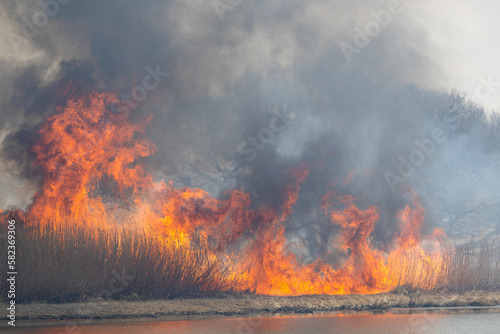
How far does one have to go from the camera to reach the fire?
83.5ft

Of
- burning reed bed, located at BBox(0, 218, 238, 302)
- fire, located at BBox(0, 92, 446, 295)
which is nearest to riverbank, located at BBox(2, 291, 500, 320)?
burning reed bed, located at BBox(0, 218, 238, 302)

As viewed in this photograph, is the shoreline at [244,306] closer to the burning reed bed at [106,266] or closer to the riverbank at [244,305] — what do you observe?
the riverbank at [244,305]

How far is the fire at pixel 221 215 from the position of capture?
83.5ft

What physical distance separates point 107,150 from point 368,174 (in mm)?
13904

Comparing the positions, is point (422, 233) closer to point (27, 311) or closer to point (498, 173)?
point (498, 173)

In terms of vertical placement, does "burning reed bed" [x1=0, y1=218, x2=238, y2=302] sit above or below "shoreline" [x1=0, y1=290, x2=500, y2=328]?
above

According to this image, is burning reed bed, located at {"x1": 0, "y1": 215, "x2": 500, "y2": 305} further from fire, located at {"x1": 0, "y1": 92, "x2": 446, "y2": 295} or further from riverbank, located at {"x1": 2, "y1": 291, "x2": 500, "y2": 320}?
riverbank, located at {"x1": 2, "y1": 291, "x2": 500, "y2": 320}

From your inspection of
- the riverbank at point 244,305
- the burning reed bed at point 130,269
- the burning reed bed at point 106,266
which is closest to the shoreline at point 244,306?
the riverbank at point 244,305

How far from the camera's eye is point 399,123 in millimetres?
33188

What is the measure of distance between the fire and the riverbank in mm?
1750

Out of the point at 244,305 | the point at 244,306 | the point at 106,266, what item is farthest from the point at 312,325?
the point at 106,266

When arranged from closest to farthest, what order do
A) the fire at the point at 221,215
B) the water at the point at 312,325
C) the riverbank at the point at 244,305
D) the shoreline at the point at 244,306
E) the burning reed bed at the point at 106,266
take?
the water at the point at 312,325 < the shoreline at the point at 244,306 < the riverbank at the point at 244,305 < the burning reed bed at the point at 106,266 < the fire at the point at 221,215

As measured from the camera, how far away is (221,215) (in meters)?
Answer: 26.9

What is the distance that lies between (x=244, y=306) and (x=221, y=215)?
21.6 feet
